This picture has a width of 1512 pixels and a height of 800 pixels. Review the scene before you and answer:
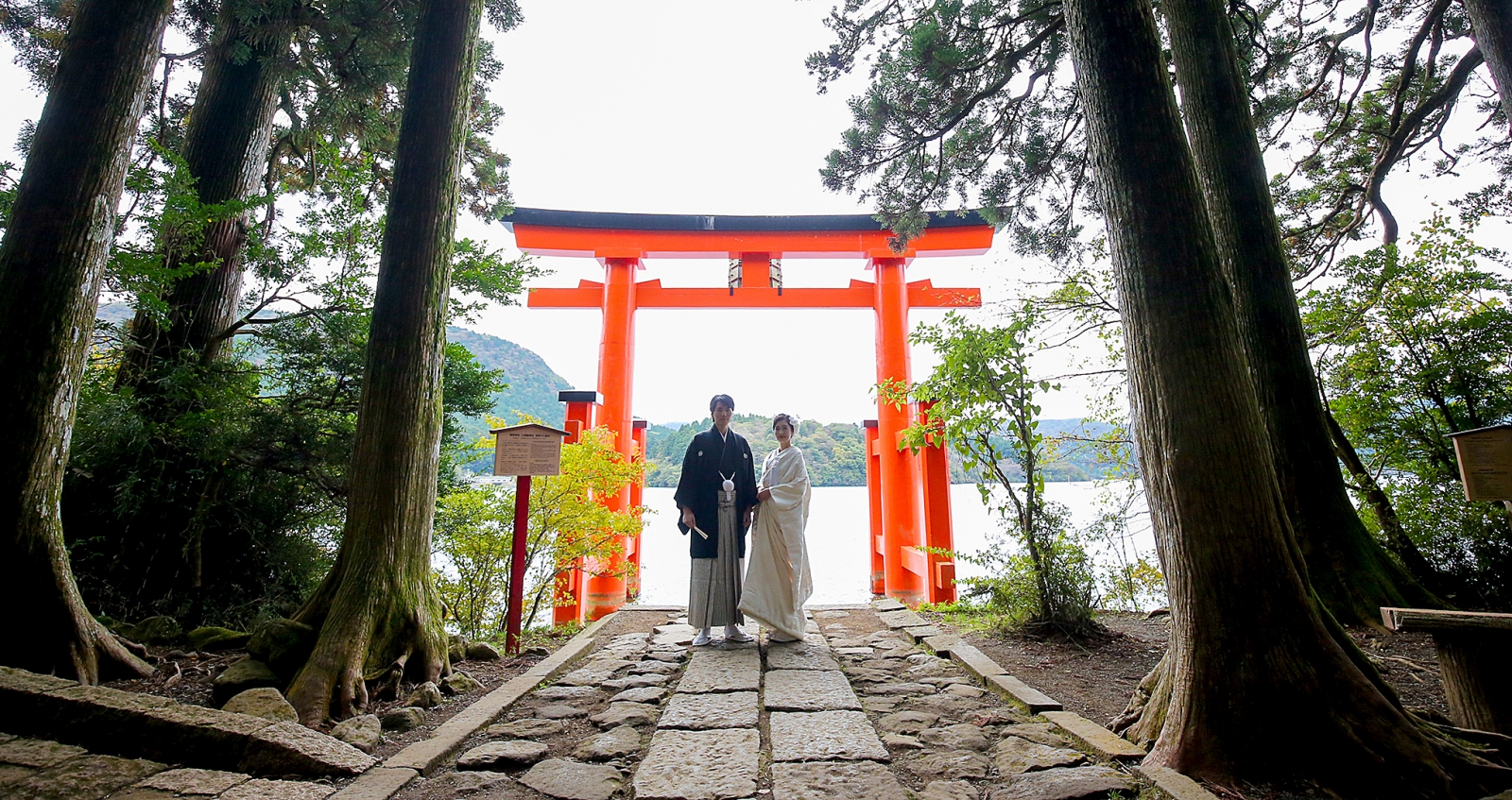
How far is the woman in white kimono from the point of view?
4281 millimetres

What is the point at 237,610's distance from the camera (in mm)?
3865

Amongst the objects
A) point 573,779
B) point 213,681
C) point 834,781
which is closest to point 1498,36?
point 834,781

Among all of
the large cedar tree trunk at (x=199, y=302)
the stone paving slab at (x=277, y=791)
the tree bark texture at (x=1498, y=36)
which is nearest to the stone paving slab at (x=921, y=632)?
the stone paving slab at (x=277, y=791)

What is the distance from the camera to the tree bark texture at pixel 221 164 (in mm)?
4215

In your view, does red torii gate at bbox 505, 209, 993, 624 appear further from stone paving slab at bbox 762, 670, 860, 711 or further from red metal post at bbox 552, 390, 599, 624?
stone paving slab at bbox 762, 670, 860, 711

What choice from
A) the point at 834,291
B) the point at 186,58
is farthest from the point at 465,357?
the point at 834,291

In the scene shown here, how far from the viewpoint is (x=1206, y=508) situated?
6.97 feet

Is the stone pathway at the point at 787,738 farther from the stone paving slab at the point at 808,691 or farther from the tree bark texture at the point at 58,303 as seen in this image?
the tree bark texture at the point at 58,303

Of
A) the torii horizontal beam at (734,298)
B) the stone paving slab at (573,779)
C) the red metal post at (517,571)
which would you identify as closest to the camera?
the stone paving slab at (573,779)

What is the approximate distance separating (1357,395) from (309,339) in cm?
742

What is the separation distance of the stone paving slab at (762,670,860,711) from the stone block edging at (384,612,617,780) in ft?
4.12

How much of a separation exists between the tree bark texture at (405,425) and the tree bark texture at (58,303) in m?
0.94

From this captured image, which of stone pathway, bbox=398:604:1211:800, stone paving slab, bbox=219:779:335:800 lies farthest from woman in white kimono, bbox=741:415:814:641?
stone paving slab, bbox=219:779:335:800

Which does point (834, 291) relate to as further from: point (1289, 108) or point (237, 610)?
point (237, 610)
